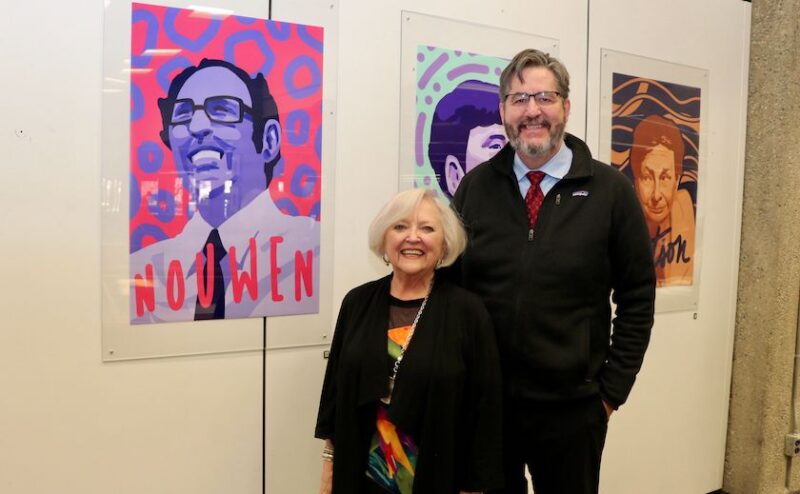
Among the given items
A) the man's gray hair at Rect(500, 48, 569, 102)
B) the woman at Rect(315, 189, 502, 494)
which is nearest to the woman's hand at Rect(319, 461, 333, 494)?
the woman at Rect(315, 189, 502, 494)

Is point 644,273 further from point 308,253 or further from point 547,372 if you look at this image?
point 308,253

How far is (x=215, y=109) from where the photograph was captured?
72.4 inches

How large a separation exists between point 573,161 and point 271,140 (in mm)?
965

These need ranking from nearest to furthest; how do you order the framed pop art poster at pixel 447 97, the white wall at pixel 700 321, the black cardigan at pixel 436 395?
the black cardigan at pixel 436 395 → the framed pop art poster at pixel 447 97 → the white wall at pixel 700 321

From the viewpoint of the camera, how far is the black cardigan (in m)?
1.43

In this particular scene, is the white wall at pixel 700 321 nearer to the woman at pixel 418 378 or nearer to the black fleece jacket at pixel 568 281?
the black fleece jacket at pixel 568 281

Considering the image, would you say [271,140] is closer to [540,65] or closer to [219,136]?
[219,136]

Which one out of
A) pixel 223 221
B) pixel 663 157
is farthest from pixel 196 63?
pixel 663 157

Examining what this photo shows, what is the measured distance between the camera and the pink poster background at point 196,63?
175 cm

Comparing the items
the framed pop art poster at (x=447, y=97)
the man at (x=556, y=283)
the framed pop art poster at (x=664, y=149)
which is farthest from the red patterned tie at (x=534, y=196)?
the framed pop art poster at (x=664, y=149)

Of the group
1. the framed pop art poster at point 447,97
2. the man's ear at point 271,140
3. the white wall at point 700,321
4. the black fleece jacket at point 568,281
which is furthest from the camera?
the white wall at point 700,321

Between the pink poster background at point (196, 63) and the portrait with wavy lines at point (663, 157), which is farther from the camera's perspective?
the portrait with wavy lines at point (663, 157)

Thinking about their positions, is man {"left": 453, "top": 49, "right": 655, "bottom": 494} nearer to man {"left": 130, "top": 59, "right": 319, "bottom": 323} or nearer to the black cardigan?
the black cardigan

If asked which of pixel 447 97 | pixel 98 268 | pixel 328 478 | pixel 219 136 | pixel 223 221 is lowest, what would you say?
pixel 328 478
